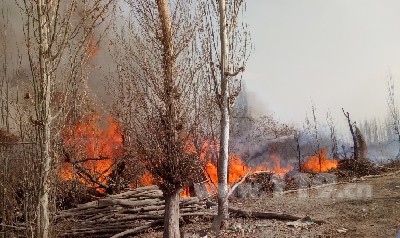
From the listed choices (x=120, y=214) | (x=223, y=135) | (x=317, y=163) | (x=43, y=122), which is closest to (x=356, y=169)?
(x=317, y=163)

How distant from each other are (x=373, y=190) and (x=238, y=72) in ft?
25.4

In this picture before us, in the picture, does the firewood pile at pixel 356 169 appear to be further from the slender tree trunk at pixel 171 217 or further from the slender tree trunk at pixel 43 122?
the slender tree trunk at pixel 43 122

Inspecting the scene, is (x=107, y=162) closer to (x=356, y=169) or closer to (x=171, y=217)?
(x=171, y=217)

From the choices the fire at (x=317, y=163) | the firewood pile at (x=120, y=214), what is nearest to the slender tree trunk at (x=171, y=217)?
the firewood pile at (x=120, y=214)

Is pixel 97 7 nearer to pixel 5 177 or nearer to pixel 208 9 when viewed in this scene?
pixel 5 177

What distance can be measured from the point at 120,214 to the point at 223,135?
4.12 metres

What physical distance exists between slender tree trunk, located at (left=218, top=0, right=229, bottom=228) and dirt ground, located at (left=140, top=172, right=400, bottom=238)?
27.6 inches

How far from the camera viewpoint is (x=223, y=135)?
9.66 m

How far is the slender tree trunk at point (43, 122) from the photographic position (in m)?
4.80

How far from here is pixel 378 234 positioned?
25.6ft

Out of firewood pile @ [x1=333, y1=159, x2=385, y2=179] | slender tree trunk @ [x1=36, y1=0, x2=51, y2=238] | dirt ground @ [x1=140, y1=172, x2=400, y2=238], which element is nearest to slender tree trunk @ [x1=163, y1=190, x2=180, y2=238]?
dirt ground @ [x1=140, y1=172, x2=400, y2=238]

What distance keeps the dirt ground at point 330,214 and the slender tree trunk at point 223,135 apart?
70 cm

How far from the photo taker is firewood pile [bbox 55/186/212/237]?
9867 mm

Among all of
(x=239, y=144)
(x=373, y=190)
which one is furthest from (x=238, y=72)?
(x=239, y=144)
